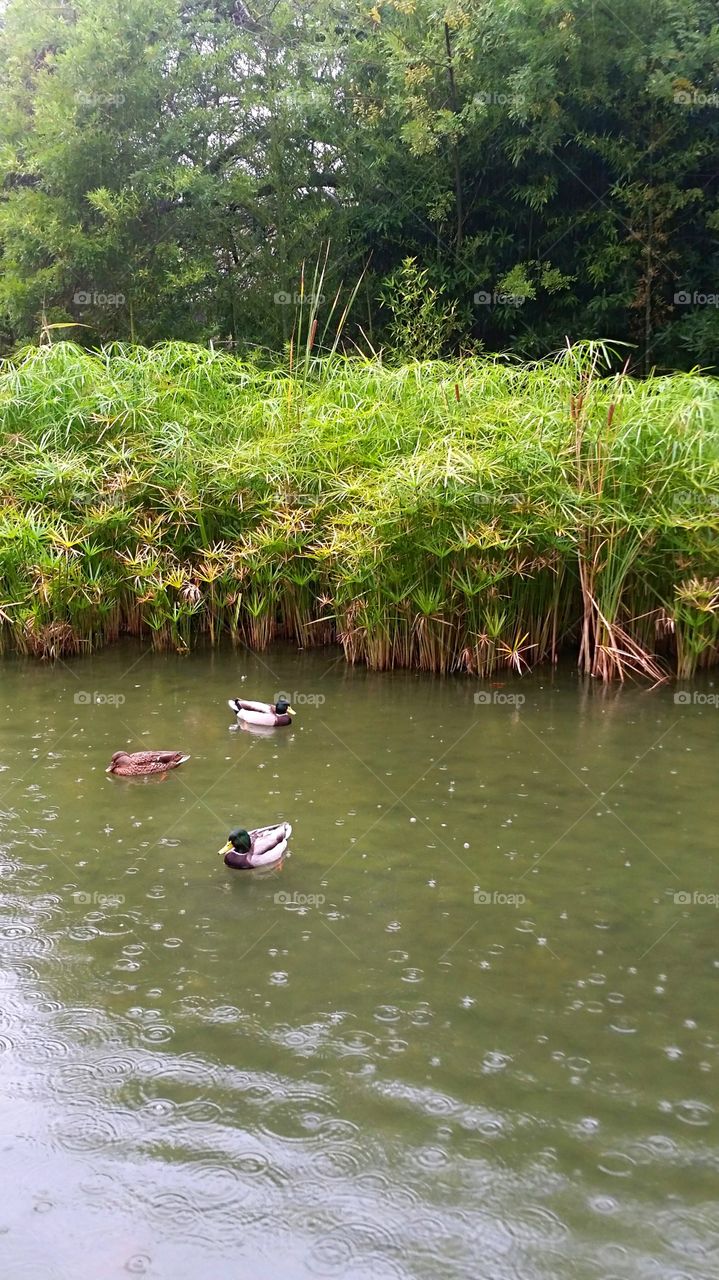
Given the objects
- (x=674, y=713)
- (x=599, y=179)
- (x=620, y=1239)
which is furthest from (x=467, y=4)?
(x=620, y=1239)

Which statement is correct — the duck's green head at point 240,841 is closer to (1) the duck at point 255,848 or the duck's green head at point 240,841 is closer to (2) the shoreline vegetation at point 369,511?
(1) the duck at point 255,848

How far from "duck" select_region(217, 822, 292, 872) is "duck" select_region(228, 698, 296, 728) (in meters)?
1.65

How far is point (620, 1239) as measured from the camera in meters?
2.04

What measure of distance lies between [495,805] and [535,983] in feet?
4.69

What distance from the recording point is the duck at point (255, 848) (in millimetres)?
3711

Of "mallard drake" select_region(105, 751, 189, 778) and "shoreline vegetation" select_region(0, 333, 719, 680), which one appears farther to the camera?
"shoreline vegetation" select_region(0, 333, 719, 680)

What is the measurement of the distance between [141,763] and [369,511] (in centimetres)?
231

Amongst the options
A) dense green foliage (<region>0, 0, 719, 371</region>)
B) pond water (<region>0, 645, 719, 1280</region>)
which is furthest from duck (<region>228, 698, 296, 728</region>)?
dense green foliage (<region>0, 0, 719, 371</region>)

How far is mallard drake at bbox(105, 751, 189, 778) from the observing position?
4.75m

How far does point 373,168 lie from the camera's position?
439 inches

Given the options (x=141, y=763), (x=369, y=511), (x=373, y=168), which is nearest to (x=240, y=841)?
(x=141, y=763)

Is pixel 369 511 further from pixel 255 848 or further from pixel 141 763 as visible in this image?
pixel 255 848

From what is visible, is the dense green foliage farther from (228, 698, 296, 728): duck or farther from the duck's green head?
the duck's green head

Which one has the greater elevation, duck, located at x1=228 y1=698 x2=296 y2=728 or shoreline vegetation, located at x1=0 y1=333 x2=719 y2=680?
shoreline vegetation, located at x1=0 y1=333 x2=719 y2=680
